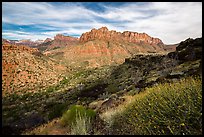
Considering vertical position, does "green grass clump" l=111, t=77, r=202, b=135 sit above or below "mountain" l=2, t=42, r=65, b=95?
above

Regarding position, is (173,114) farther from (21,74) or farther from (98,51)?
(98,51)

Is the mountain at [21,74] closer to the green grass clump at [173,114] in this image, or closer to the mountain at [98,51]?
Answer: the green grass clump at [173,114]

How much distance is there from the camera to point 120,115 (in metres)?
6.79

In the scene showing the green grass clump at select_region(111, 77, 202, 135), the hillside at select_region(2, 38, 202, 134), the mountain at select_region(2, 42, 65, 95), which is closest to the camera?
the green grass clump at select_region(111, 77, 202, 135)

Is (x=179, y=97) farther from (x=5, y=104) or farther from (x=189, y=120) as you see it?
(x=5, y=104)

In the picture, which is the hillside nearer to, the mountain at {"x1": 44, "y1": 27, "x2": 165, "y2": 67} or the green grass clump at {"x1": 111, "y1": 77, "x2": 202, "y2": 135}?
the green grass clump at {"x1": 111, "y1": 77, "x2": 202, "y2": 135}

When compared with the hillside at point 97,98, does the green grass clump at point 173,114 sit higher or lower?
higher

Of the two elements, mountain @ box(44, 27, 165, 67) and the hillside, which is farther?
mountain @ box(44, 27, 165, 67)

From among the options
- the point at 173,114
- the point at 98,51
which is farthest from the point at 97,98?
the point at 98,51

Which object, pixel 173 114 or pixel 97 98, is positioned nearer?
pixel 173 114

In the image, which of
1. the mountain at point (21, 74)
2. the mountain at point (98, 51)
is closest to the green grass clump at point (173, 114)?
the mountain at point (21, 74)

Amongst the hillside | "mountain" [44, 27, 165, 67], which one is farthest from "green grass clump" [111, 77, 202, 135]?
"mountain" [44, 27, 165, 67]

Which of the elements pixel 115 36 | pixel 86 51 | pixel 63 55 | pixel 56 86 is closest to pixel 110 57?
pixel 86 51

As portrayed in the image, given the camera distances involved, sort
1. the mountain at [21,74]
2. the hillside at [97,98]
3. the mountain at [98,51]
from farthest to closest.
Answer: the mountain at [98,51]
the mountain at [21,74]
the hillside at [97,98]
